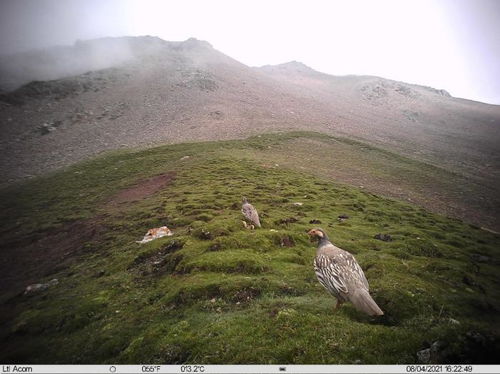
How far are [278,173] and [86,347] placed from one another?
33.1 meters

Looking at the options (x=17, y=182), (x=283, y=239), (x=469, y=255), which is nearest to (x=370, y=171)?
(x=469, y=255)

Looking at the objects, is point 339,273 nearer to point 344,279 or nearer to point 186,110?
point 344,279

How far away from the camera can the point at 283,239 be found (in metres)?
19.4

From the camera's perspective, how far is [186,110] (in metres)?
83.6

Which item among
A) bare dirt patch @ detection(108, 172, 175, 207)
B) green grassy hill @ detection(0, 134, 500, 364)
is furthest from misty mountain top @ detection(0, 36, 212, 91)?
green grassy hill @ detection(0, 134, 500, 364)

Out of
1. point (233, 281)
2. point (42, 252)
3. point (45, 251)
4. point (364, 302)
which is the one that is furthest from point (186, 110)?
point (364, 302)

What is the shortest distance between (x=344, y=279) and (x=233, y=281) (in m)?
5.52

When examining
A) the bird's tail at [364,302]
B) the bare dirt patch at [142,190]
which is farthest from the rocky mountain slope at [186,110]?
the bird's tail at [364,302]

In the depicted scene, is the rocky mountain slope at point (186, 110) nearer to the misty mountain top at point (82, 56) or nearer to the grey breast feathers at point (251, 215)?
the misty mountain top at point (82, 56)

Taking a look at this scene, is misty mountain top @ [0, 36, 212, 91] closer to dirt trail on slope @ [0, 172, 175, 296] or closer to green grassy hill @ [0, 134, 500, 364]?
dirt trail on slope @ [0, 172, 175, 296]

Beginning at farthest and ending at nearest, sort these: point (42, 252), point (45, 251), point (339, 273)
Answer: point (45, 251) < point (42, 252) < point (339, 273)

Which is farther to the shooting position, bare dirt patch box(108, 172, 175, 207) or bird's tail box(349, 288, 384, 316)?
bare dirt patch box(108, 172, 175, 207)

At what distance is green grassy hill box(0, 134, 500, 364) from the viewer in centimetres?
919

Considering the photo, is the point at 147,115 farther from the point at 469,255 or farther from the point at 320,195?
the point at 469,255
